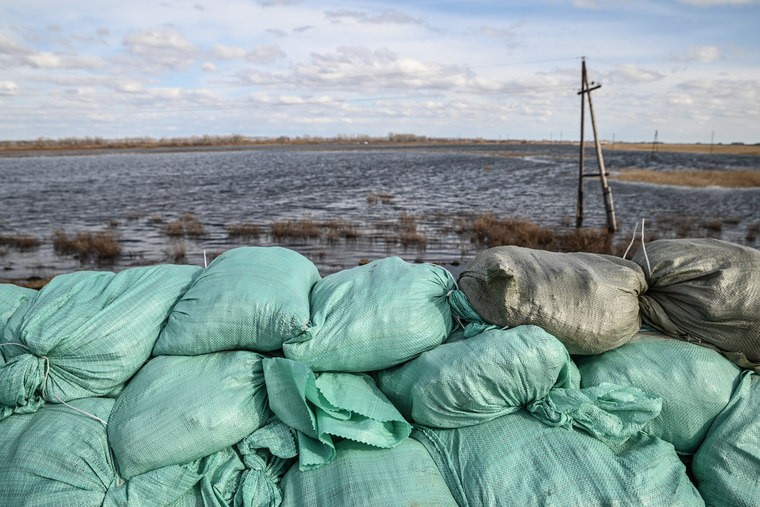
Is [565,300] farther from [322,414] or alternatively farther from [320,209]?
[320,209]

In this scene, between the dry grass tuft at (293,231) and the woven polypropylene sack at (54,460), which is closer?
the woven polypropylene sack at (54,460)

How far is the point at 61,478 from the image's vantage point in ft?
5.30

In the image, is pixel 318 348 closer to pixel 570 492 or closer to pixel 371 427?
pixel 371 427

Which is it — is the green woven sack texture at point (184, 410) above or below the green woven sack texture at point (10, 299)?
below

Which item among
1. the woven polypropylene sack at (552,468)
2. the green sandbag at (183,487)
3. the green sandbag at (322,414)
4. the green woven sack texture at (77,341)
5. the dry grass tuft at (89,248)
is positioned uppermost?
the green woven sack texture at (77,341)

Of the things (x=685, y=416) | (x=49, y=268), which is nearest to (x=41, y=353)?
(x=685, y=416)

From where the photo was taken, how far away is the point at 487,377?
176 cm

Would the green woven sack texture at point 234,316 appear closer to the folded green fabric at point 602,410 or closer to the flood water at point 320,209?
the folded green fabric at point 602,410

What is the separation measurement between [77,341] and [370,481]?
125 centimetres

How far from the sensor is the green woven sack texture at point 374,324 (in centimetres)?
192

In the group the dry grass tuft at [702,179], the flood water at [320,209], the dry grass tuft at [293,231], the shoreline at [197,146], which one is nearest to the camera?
the flood water at [320,209]

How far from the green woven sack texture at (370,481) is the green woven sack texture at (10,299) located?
1.44 m

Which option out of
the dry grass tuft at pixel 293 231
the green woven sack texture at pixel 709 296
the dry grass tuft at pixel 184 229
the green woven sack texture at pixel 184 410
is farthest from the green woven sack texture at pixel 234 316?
the dry grass tuft at pixel 184 229

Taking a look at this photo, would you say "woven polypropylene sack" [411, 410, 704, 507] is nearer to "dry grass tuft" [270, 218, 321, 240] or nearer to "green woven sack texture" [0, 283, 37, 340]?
"green woven sack texture" [0, 283, 37, 340]
